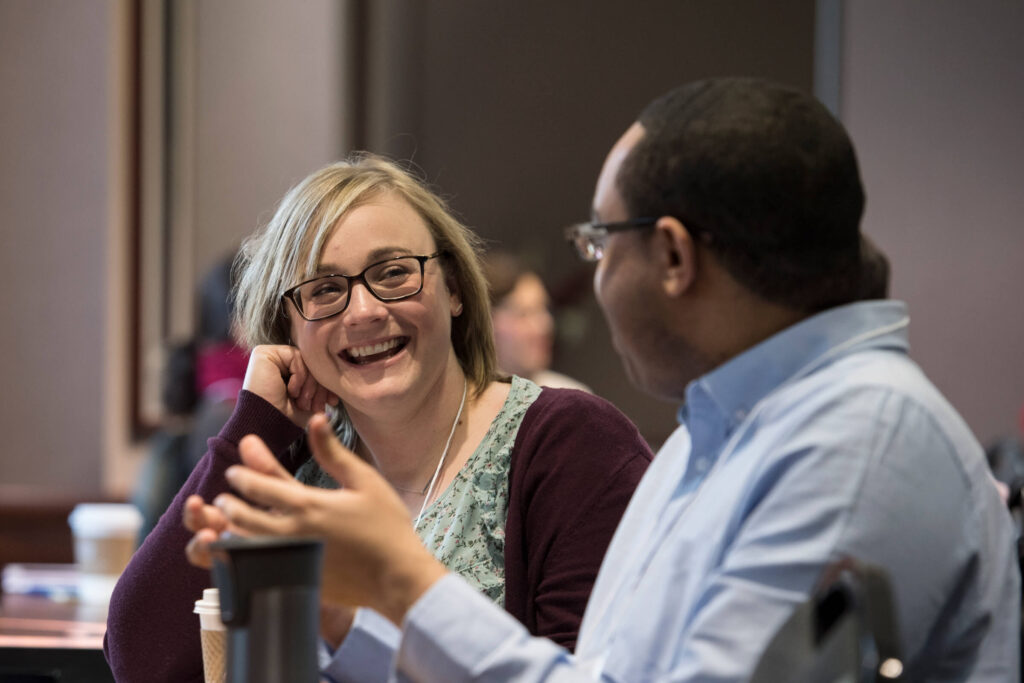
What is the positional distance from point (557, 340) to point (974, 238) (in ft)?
5.31

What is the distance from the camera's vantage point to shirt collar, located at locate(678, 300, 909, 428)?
938 millimetres

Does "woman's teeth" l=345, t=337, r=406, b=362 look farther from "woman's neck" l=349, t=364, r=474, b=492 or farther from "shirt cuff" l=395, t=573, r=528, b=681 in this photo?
"shirt cuff" l=395, t=573, r=528, b=681

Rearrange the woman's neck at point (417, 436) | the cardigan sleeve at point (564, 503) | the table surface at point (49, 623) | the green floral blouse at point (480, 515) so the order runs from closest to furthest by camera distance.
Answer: the cardigan sleeve at point (564, 503), the green floral blouse at point (480, 515), the woman's neck at point (417, 436), the table surface at point (49, 623)

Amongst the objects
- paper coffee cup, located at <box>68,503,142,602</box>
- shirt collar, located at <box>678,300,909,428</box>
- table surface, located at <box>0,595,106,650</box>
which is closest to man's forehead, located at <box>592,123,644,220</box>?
shirt collar, located at <box>678,300,909,428</box>

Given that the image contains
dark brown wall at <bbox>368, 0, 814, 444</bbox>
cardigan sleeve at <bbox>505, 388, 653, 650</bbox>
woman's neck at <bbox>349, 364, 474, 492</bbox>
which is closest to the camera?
cardigan sleeve at <bbox>505, 388, 653, 650</bbox>

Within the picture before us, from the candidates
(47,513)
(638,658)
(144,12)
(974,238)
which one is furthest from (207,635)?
(144,12)

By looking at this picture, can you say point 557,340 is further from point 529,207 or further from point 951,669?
point 951,669

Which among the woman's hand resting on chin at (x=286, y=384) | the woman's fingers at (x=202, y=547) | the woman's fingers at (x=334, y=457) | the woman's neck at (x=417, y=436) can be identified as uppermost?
the woman's fingers at (x=334, y=457)

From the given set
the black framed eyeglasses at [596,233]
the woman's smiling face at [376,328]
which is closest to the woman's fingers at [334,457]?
the black framed eyeglasses at [596,233]

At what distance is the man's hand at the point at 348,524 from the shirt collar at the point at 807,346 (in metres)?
0.29

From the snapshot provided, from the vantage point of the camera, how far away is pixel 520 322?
4.12 metres

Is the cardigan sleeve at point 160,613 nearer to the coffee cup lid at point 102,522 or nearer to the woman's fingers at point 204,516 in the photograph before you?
the woman's fingers at point 204,516

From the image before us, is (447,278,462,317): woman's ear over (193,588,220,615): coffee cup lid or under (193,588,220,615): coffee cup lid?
over

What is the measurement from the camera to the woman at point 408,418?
1.55 m
